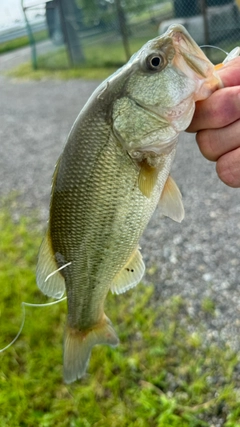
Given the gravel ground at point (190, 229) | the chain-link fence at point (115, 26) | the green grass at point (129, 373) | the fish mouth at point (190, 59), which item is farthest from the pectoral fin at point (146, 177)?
→ the chain-link fence at point (115, 26)

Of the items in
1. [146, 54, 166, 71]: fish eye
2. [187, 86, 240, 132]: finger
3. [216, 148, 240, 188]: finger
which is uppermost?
[146, 54, 166, 71]: fish eye

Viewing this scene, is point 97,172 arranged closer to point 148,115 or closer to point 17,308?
point 148,115

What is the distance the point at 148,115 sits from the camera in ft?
4.73

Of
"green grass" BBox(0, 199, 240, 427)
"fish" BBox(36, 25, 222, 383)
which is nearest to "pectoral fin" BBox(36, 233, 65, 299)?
"fish" BBox(36, 25, 222, 383)

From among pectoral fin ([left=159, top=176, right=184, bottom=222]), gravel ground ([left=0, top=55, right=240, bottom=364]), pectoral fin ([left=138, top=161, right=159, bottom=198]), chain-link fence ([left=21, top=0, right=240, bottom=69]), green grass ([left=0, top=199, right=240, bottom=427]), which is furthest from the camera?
chain-link fence ([left=21, top=0, right=240, bottom=69])

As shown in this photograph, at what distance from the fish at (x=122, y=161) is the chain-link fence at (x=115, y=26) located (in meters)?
5.99

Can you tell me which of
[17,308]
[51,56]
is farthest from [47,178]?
[51,56]

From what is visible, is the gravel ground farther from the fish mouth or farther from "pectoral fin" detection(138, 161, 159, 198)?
the fish mouth

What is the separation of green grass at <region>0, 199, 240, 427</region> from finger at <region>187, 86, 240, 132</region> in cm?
164

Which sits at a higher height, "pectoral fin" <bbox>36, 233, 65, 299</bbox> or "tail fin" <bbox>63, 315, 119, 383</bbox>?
"pectoral fin" <bbox>36, 233, 65, 299</bbox>

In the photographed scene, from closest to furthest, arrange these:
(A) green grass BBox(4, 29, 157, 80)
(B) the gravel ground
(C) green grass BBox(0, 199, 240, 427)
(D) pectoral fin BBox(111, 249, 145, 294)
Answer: (D) pectoral fin BBox(111, 249, 145, 294) → (C) green grass BBox(0, 199, 240, 427) → (B) the gravel ground → (A) green grass BBox(4, 29, 157, 80)

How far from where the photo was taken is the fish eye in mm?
1372

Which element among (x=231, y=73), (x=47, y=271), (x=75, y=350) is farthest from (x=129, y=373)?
(x=231, y=73)

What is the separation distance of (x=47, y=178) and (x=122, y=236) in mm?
4359
